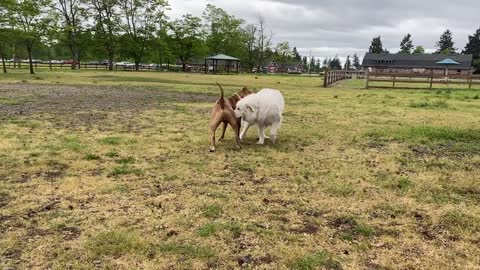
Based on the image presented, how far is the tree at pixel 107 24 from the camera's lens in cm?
6116

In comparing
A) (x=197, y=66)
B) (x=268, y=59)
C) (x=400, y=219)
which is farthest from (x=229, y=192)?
(x=268, y=59)

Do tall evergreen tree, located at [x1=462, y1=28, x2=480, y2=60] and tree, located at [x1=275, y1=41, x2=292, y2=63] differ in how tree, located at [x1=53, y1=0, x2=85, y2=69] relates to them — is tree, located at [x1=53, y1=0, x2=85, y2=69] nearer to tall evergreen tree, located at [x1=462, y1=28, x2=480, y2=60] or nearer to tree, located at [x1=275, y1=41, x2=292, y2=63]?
tree, located at [x1=275, y1=41, x2=292, y2=63]

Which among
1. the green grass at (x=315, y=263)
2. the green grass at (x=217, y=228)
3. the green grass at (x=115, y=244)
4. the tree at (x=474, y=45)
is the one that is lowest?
the green grass at (x=315, y=263)

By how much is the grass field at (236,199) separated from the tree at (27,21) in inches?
1194

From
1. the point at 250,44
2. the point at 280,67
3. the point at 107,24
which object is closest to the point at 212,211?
the point at 107,24

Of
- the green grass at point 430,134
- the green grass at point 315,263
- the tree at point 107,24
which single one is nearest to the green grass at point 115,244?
the green grass at point 315,263

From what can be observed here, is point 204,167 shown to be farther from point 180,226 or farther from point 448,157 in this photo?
point 448,157

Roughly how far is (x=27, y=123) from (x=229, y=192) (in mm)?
6966

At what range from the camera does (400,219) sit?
14.5 feet

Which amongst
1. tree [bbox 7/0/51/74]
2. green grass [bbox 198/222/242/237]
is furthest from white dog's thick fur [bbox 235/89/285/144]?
tree [bbox 7/0/51/74]

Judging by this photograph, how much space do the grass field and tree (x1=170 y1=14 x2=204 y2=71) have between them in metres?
63.4

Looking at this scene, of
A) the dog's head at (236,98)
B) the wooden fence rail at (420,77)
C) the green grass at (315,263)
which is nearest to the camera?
the green grass at (315,263)

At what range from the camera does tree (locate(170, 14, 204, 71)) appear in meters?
70.3

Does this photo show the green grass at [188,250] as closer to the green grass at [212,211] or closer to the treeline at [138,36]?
the green grass at [212,211]
